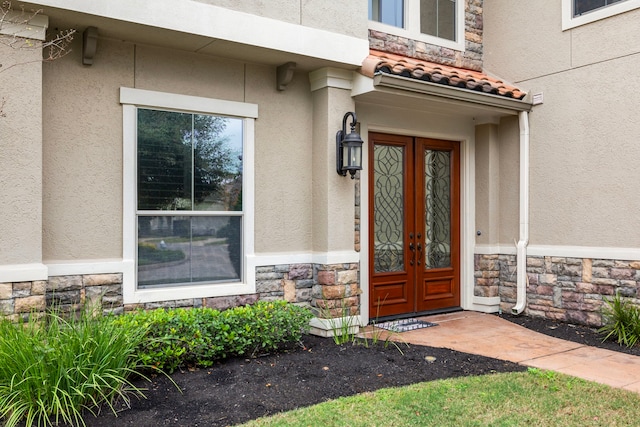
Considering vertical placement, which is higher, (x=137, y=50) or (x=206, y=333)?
(x=137, y=50)

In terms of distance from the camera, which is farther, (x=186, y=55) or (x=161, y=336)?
(x=186, y=55)

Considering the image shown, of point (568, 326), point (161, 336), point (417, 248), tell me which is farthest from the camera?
point (417, 248)

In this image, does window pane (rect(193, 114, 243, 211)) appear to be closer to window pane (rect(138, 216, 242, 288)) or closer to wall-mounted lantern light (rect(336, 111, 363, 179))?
window pane (rect(138, 216, 242, 288))

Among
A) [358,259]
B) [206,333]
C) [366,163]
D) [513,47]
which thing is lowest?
[206,333]

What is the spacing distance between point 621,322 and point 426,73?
12.3ft

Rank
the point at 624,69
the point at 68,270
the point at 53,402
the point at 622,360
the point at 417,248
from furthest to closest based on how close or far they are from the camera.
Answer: the point at 417,248
the point at 624,69
the point at 622,360
the point at 68,270
the point at 53,402

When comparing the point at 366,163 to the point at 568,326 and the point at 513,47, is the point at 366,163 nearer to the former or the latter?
the point at 513,47

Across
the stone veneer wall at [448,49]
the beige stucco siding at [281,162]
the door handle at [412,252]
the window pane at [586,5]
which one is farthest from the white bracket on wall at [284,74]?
the window pane at [586,5]

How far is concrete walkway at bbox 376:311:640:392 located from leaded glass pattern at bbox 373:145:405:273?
3.38 feet

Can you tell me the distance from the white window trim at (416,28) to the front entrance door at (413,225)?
143 centimetres

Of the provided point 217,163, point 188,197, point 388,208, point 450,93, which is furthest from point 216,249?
point 450,93

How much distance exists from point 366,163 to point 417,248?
4.95 feet

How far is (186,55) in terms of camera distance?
5.87 meters

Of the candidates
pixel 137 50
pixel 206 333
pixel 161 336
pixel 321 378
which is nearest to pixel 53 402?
pixel 161 336
